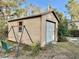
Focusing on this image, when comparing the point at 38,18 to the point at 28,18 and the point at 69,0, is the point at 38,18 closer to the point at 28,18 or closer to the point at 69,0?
the point at 28,18

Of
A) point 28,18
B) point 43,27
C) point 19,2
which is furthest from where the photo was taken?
point 19,2

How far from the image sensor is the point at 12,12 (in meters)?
30.4

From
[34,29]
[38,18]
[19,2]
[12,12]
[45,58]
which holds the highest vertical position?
[19,2]

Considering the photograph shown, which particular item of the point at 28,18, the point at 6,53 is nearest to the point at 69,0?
the point at 28,18

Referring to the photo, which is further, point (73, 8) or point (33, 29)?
point (73, 8)

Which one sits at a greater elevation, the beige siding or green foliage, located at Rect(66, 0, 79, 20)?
green foliage, located at Rect(66, 0, 79, 20)

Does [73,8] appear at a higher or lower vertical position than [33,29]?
higher

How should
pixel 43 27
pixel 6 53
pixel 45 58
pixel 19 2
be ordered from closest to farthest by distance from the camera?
pixel 45 58 < pixel 6 53 < pixel 43 27 < pixel 19 2

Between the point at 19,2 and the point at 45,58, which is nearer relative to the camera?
the point at 45,58

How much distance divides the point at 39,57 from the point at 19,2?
22284mm

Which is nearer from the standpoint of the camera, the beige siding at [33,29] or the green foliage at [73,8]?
the beige siding at [33,29]

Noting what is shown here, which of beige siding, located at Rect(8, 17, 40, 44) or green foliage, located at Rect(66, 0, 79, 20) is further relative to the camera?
green foliage, located at Rect(66, 0, 79, 20)

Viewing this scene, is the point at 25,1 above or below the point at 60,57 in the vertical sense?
above

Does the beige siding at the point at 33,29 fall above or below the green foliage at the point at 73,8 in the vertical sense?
below
